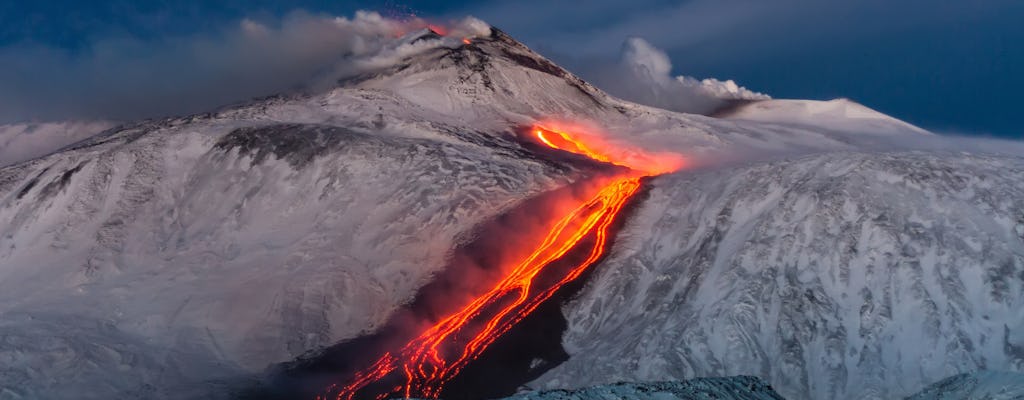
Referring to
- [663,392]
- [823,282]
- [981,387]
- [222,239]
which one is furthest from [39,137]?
[981,387]

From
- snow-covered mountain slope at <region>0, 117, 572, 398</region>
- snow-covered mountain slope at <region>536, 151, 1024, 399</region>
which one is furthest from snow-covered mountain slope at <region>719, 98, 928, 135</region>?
snow-covered mountain slope at <region>0, 117, 572, 398</region>

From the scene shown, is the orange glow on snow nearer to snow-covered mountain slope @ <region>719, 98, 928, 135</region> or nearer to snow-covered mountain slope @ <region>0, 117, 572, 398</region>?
snow-covered mountain slope @ <region>0, 117, 572, 398</region>

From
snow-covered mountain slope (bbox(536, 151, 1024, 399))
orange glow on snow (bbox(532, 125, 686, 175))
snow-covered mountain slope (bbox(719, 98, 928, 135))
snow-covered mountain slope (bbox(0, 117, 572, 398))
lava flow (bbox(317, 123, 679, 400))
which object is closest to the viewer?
snow-covered mountain slope (bbox(536, 151, 1024, 399))

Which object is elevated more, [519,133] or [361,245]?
[519,133]

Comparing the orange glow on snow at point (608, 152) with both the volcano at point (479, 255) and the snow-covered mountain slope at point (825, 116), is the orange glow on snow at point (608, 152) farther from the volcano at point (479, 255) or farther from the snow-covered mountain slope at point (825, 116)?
the snow-covered mountain slope at point (825, 116)

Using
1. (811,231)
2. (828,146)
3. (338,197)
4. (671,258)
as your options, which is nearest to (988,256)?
(811,231)

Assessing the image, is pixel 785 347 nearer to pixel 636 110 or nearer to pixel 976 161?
pixel 976 161
